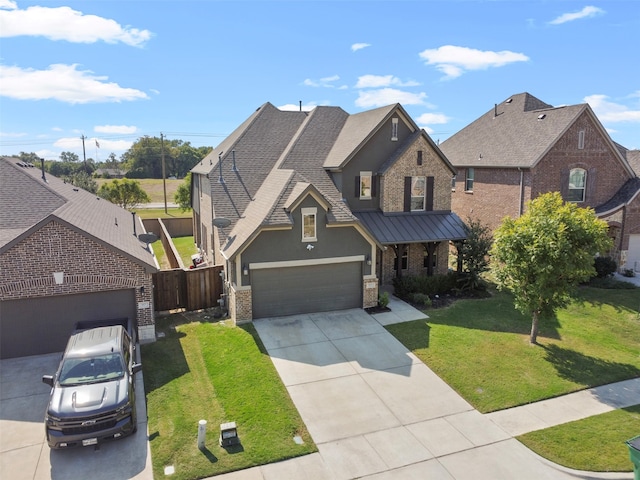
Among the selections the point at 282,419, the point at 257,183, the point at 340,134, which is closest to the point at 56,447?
the point at 282,419

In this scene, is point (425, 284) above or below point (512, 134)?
below

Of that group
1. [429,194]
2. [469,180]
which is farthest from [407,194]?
[469,180]

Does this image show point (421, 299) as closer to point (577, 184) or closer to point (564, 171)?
point (564, 171)

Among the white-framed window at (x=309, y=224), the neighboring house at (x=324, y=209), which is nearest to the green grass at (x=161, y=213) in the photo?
the neighboring house at (x=324, y=209)

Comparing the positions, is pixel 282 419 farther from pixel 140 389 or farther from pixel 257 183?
pixel 257 183

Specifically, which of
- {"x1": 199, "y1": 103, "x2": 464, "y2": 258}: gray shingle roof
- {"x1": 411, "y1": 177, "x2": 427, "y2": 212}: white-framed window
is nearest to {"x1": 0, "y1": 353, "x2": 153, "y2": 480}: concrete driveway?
{"x1": 199, "y1": 103, "x2": 464, "y2": 258}: gray shingle roof

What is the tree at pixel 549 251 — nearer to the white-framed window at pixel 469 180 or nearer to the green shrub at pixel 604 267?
the green shrub at pixel 604 267
